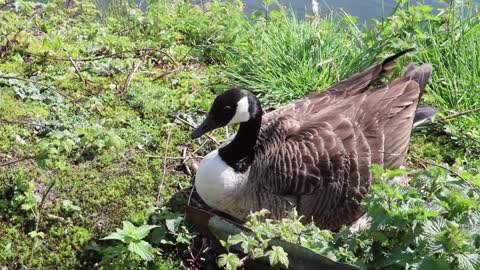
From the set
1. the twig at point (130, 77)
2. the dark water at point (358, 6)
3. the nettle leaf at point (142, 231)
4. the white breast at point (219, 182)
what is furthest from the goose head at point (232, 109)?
the dark water at point (358, 6)

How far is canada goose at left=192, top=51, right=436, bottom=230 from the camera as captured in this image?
12.9ft

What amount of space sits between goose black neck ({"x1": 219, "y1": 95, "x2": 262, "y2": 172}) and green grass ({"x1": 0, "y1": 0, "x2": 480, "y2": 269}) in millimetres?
515

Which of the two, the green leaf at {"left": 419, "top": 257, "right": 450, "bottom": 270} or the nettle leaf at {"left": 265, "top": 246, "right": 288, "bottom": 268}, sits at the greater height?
the green leaf at {"left": 419, "top": 257, "right": 450, "bottom": 270}

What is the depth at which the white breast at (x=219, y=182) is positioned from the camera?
397 centimetres

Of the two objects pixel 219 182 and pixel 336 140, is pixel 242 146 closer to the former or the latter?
pixel 219 182

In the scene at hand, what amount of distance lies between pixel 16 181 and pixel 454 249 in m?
2.81

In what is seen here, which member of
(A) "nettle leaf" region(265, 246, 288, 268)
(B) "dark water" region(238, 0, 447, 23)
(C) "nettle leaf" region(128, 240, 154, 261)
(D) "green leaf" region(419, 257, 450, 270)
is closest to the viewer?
(D) "green leaf" region(419, 257, 450, 270)

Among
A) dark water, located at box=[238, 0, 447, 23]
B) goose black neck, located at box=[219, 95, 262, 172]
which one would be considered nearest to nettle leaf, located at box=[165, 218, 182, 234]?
goose black neck, located at box=[219, 95, 262, 172]

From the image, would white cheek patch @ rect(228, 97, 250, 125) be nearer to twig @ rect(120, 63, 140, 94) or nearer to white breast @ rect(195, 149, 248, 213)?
white breast @ rect(195, 149, 248, 213)

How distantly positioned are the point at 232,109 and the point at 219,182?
19.7 inches

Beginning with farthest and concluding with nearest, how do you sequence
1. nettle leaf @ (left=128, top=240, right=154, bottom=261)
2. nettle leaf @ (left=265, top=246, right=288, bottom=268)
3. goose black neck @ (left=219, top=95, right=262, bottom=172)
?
goose black neck @ (left=219, top=95, right=262, bottom=172), nettle leaf @ (left=128, top=240, right=154, bottom=261), nettle leaf @ (left=265, top=246, right=288, bottom=268)

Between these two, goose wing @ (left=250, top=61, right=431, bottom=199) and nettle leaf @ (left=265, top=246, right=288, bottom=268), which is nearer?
nettle leaf @ (left=265, top=246, right=288, bottom=268)

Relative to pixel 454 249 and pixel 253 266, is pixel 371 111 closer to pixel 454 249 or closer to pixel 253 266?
pixel 253 266

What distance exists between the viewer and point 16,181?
396 cm
